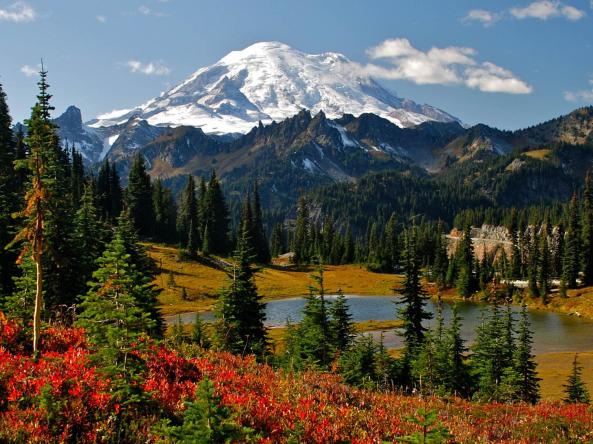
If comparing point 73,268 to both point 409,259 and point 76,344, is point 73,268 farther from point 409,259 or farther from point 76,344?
point 409,259

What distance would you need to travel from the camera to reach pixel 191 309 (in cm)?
7875

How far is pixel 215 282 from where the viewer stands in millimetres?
95062

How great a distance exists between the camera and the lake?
7144cm

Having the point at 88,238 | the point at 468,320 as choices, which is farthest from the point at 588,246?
the point at 88,238

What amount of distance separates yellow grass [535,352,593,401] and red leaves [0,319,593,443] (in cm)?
3319

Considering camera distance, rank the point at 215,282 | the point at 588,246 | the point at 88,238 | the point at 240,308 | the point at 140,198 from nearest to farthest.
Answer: the point at 240,308
the point at 88,238
the point at 215,282
the point at 140,198
the point at 588,246

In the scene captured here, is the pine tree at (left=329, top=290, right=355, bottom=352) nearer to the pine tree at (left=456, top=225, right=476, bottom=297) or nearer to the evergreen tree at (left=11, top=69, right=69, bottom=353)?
the evergreen tree at (left=11, top=69, right=69, bottom=353)

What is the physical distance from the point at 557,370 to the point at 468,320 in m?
34.9

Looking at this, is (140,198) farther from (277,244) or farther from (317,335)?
(317,335)

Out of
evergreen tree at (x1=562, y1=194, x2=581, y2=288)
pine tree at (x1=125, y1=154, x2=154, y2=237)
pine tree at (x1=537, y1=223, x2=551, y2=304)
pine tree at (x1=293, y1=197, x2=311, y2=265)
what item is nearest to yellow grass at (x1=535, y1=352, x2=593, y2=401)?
pine tree at (x1=537, y1=223, x2=551, y2=304)

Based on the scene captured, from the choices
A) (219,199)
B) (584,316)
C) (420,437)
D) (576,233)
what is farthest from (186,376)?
(576,233)

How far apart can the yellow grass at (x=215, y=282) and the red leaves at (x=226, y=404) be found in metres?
40.7

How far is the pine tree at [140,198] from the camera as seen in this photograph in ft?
379

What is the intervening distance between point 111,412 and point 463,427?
335 inches
